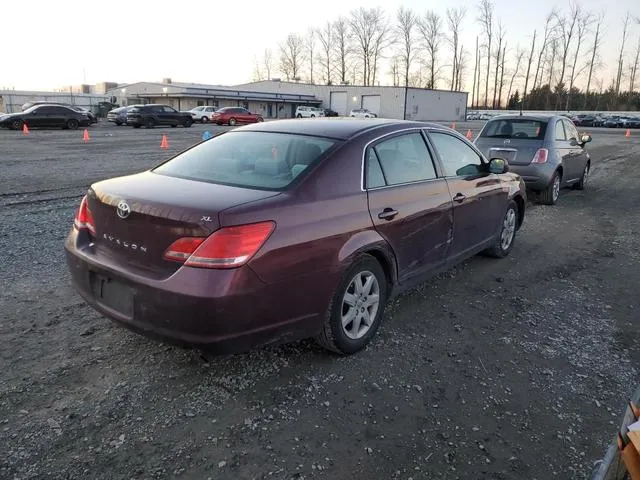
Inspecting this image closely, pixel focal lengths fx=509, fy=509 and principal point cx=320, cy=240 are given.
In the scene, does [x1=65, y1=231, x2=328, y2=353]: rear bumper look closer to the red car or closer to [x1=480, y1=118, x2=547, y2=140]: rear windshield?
[x1=480, y1=118, x2=547, y2=140]: rear windshield

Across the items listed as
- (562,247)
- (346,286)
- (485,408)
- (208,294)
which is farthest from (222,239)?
(562,247)

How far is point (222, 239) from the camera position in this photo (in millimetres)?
2693

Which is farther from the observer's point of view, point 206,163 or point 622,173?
point 622,173

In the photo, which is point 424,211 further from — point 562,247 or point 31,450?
point 562,247

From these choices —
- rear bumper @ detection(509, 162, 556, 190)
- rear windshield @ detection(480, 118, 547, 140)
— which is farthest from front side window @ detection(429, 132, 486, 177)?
rear windshield @ detection(480, 118, 547, 140)

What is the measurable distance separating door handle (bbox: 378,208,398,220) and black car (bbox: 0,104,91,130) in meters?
29.9

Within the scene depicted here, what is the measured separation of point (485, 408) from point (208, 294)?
1.75 meters

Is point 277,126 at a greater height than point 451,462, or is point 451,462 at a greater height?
point 277,126

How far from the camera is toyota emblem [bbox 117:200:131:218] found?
9.80 feet

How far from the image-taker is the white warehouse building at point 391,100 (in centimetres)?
6888

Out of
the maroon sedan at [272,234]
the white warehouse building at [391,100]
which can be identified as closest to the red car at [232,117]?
the white warehouse building at [391,100]

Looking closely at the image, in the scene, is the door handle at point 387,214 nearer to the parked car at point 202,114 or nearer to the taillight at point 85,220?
the taillight at point 85,220

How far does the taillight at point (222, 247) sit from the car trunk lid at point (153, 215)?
0.04m

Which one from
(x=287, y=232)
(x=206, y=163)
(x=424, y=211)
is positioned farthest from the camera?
(x=424, y=211)
